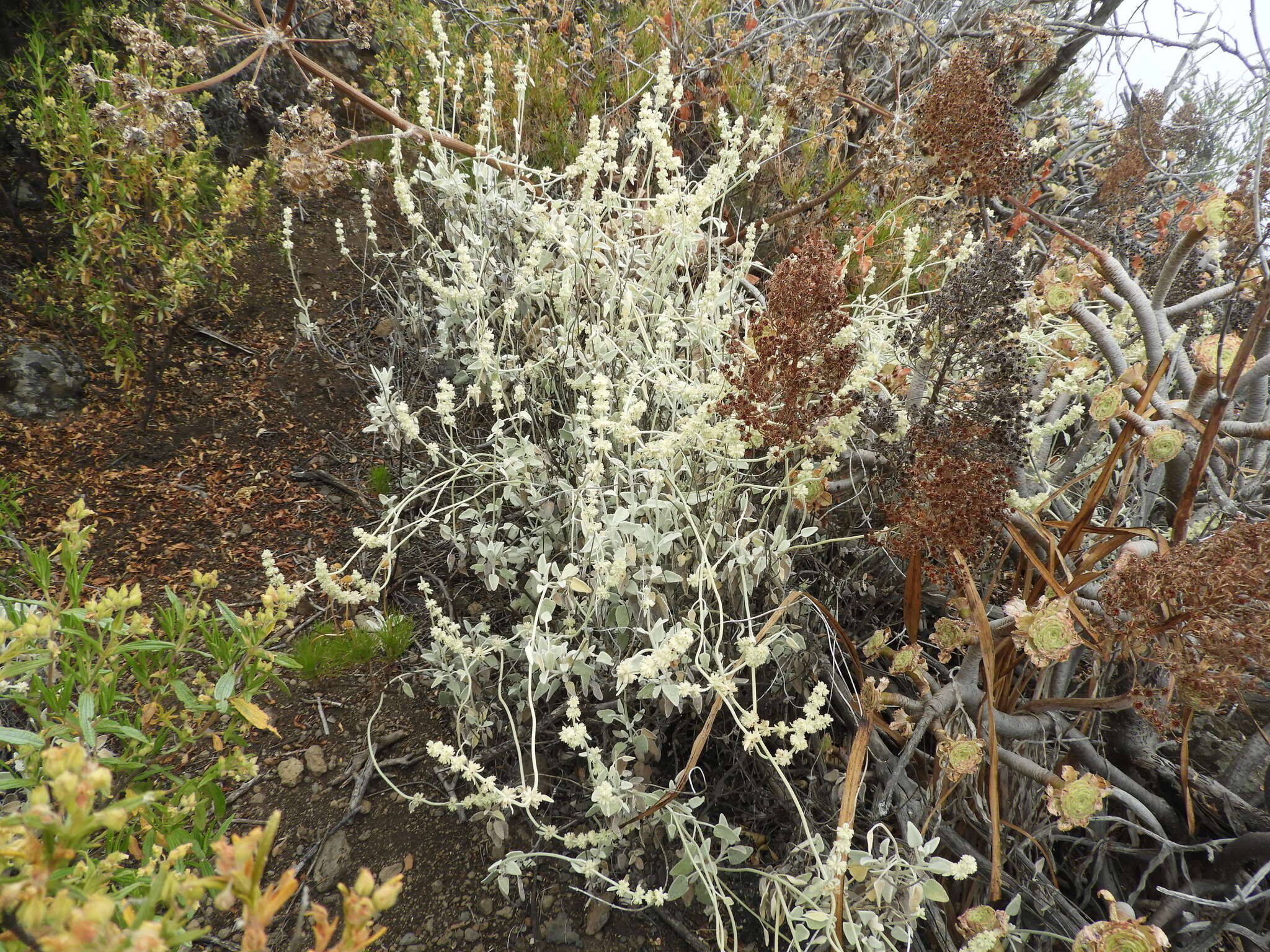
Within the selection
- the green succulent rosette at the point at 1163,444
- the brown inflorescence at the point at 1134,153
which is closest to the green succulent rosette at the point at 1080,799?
the green succulent rosette at the point at 1163,444

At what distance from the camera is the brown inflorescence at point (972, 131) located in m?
1.53

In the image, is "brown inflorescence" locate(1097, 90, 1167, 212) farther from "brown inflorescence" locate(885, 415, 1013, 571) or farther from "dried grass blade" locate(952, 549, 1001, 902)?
"dried grass blade" locate(952, 549, 1001, 902)

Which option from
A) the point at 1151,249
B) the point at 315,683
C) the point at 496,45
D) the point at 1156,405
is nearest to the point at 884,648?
the point at 1156,405

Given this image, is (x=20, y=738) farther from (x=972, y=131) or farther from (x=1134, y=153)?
(x=1134, y=153)

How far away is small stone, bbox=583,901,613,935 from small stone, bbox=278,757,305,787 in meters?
0.76

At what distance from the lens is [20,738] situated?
0.95 metres

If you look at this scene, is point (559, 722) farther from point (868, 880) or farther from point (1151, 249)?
point (1151, 249)

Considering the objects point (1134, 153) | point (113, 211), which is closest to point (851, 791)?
point (1134, 153)

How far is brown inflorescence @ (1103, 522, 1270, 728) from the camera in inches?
40.7

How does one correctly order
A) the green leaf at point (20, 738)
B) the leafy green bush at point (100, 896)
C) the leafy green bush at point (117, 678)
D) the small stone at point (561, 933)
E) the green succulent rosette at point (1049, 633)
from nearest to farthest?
1. the leafy green bush at point (100, 896)
2. the green leaf at point (20, 738)
3. the leafy green bush at point (117, 678)
4. the green succulent rosette at point (1049, 633)
5. the small stone at point (561, 933)

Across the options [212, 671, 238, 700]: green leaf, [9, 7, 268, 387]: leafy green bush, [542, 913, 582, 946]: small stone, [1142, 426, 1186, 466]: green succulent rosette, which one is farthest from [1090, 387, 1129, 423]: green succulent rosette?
[9, 7, 268, 387]: leafy green bush

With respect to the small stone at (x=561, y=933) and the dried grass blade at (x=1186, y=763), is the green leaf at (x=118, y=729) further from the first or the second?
the dried grass blade at (x=1186, y=763)

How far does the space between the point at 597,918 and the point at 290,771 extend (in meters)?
0.81

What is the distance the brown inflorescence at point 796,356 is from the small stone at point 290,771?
1.35m
